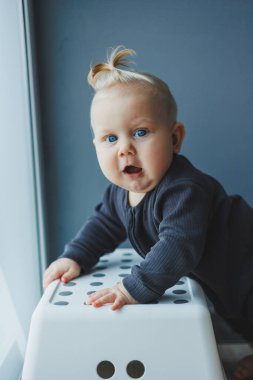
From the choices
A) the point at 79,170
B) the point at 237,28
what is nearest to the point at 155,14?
the point at 237,28

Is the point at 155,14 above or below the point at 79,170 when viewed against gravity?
above

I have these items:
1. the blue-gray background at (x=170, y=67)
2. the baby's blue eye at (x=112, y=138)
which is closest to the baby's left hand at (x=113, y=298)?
the baby's blue eye at (x=112, y=138)

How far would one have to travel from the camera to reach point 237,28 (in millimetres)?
1058

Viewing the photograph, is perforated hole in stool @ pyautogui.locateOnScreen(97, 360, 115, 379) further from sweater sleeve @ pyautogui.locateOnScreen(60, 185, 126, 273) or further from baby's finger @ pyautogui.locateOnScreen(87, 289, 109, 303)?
sweater sleeve @ pyautogui.locateOnScreen(60, 185, 126, 273)

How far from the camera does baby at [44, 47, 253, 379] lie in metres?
0.79

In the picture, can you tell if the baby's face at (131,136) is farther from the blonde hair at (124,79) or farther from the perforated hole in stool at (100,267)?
the perforated hole in stool at (100,267)

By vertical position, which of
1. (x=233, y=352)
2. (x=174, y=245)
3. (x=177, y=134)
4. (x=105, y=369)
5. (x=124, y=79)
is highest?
(x=124, y=79)

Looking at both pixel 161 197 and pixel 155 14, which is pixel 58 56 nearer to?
pixel 155 14

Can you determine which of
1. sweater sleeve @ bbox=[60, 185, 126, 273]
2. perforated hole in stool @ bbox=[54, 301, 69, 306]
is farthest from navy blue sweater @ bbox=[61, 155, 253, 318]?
perforated hole in stool @ bbox=[54, 301, 69, 306]

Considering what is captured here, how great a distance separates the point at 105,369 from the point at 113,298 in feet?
0.35

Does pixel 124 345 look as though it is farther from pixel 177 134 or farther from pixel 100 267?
pixel 177 134

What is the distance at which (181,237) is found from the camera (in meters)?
0.79

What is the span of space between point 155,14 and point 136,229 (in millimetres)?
491

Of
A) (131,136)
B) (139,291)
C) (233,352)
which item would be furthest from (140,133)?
(233,352)
